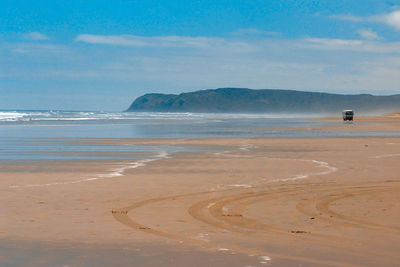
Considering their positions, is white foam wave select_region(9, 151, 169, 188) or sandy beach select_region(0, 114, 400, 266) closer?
sandy beach select_region(0, 114, 400, 266)

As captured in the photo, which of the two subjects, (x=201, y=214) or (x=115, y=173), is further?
(x=115, y=173)

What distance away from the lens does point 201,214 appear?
10070 millimetres

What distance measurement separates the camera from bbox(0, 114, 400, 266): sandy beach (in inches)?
285

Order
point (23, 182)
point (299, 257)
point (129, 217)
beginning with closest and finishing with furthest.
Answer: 1. point (299, 257)
2. point (129, 217)
3. point (23, 182)

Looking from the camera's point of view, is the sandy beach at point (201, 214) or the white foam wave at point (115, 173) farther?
the white foam wave at point (115, 173)

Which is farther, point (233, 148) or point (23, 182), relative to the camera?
point (233, 148)

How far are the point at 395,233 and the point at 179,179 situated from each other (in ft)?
24.1

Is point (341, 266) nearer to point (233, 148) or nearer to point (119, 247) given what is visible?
point (119, 247)

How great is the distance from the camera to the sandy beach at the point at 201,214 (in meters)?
7.25

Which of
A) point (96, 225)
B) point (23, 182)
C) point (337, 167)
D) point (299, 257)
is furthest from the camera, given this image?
point (337, 167)

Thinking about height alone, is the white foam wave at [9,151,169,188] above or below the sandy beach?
below

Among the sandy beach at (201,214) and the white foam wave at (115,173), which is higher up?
the sandy beach at (201,214)

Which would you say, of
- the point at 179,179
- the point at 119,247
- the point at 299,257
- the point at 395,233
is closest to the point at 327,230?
the point at 395,233

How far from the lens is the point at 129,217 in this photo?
9.82m
